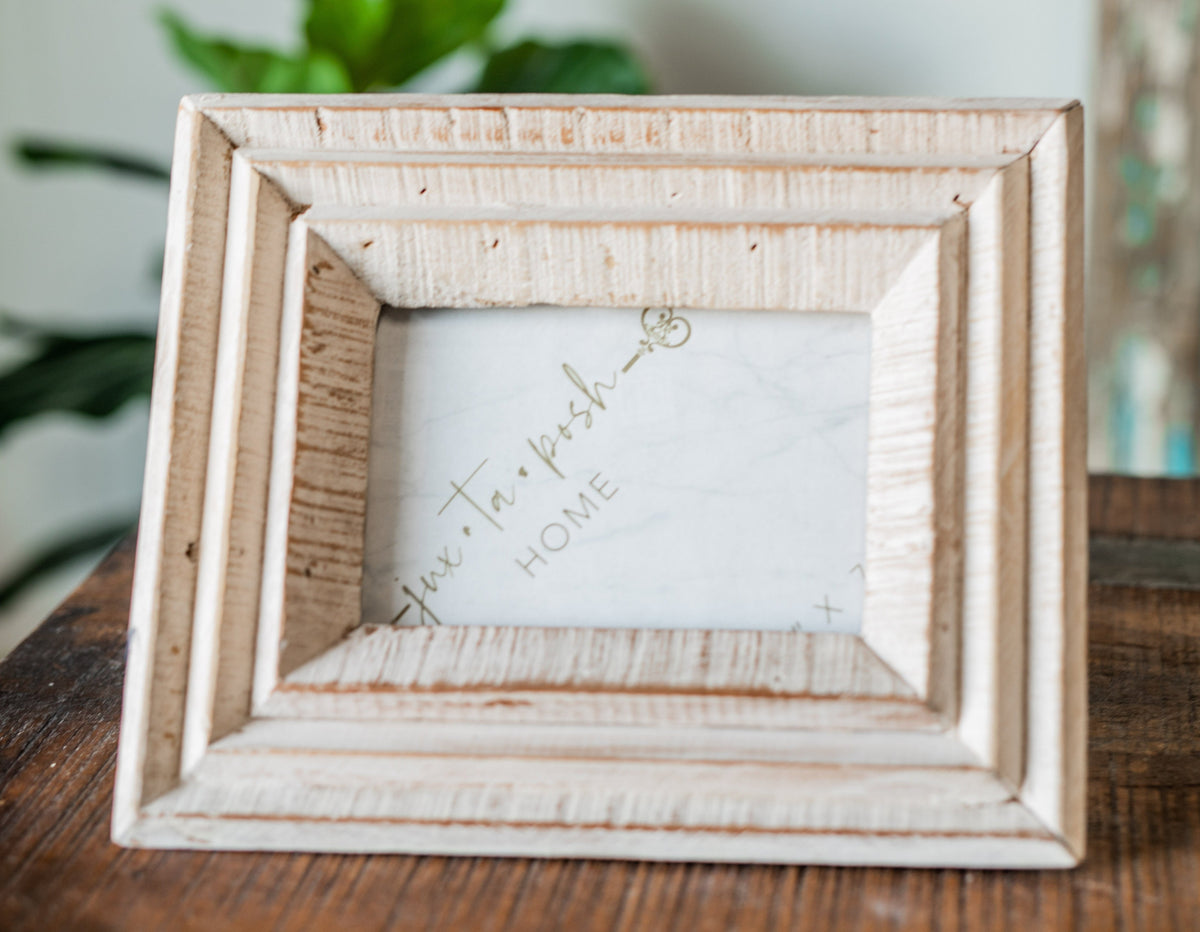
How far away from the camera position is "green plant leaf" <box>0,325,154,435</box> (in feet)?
2.81

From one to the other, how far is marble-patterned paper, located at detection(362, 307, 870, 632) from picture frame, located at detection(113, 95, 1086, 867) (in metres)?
0.01

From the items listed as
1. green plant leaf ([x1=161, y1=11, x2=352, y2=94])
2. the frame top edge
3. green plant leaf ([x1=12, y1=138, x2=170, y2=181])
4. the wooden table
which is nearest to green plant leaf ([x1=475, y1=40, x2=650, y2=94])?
green plant leaf ([x1=161, y1=11, x2=352, y2=94])

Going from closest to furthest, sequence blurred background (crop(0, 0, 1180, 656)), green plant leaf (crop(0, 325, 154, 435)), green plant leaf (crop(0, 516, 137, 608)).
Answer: green plant leaf (crop(0, 325, 154, 435)) < green plant leaf (crop(0, 516, 137, 608)) < blurred background (crop(0, 0, 1180, 656))

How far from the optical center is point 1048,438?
0.33m

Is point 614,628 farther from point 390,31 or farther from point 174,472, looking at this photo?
point 390,31

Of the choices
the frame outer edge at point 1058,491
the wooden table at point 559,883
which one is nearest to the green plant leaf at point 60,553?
the wooden table at point 559,883

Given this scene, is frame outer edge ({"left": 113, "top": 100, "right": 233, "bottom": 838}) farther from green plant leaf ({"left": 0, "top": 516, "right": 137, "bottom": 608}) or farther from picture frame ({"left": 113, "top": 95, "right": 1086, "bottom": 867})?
green plant leaf ({"left": 0, "top": 516, "right": 137, "bottom": 608})

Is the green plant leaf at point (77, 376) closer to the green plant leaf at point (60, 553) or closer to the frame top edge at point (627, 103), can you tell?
the green plant leaf at point (60, 553)

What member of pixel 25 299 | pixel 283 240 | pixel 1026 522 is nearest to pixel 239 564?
pixel 283 240

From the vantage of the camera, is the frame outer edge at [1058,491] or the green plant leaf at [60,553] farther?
the green plant leaf at [60,553]

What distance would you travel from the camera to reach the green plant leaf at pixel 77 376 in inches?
33.7

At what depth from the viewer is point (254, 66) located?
98cm

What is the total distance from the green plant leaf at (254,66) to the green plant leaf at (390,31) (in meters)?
0.02

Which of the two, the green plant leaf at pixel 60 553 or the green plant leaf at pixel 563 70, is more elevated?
the green plant leaf at pixel 563 70
